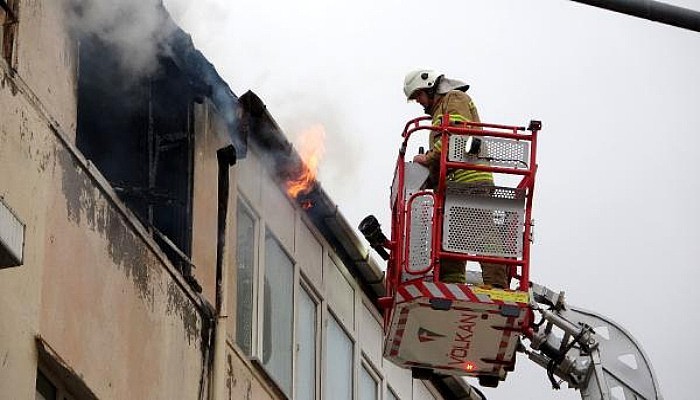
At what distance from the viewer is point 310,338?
20562 mm

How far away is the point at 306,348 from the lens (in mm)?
20406

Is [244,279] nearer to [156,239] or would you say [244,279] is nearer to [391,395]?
[156,239]

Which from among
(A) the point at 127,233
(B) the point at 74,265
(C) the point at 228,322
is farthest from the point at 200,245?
(B) the point at 74,265

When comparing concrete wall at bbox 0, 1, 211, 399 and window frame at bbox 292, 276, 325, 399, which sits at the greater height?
window frame at bbox 292, 276, 325, 399

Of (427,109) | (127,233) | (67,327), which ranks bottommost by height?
(67,327)

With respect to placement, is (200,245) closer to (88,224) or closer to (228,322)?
(228,322)

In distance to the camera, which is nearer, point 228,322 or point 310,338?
point 228,322

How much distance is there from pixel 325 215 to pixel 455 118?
13.6ft

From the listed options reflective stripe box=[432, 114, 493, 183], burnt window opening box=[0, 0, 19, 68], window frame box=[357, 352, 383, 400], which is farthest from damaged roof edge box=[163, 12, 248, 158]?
window frame box=[357, 352, 383, 400]

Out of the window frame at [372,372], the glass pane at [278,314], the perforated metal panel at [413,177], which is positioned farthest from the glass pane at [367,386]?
the perforated metal panel at [413,177]

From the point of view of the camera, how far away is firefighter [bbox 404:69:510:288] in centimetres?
1667

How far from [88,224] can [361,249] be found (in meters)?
7.13

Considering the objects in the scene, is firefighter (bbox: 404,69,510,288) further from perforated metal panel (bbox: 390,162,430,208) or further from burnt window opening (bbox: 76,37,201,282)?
burnt window opening (bbox: 76,37,201,282)

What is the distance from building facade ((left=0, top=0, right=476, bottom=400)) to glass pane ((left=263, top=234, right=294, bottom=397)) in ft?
0.08
